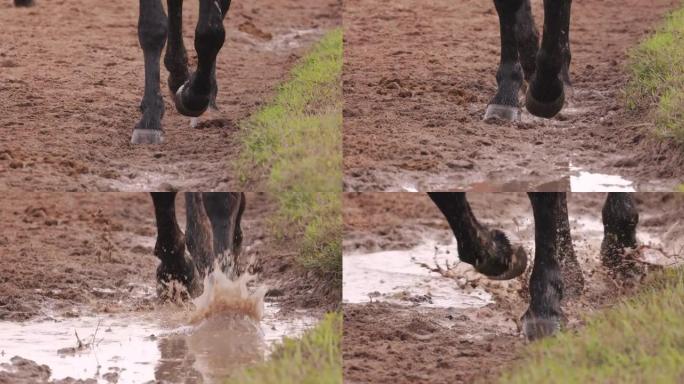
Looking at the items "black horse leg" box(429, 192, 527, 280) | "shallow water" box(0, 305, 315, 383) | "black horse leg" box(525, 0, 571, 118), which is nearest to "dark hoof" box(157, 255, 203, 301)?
"shallow water" box(0, 305, 315, 383)

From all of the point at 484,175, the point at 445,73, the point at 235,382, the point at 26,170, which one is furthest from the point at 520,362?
the point at 445,73

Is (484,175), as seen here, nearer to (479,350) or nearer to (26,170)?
(479,350)

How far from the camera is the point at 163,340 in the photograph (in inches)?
244

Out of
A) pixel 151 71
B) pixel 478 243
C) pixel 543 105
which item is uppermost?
pixel 151 71

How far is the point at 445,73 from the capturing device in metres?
8.79

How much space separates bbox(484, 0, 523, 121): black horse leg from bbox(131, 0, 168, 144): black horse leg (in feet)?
5.78

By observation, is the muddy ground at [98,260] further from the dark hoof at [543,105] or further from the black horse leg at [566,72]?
the black horse leg at [566,72]

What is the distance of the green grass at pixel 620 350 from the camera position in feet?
15.7

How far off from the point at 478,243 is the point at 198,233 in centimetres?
148

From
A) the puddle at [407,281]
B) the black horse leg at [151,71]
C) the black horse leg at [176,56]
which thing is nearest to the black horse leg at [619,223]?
the puddle at [407,281]

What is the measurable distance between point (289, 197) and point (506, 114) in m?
1.48

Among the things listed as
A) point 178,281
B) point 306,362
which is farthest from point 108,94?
point 306,362

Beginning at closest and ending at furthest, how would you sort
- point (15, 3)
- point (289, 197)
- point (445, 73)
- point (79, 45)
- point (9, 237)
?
1. point (289, 197)
2. point (9, 237)
3. point (445, 73)
4. point (79, 45)
5. point (15, 3)

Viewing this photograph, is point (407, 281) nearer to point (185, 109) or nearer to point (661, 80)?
point (185, 109)
